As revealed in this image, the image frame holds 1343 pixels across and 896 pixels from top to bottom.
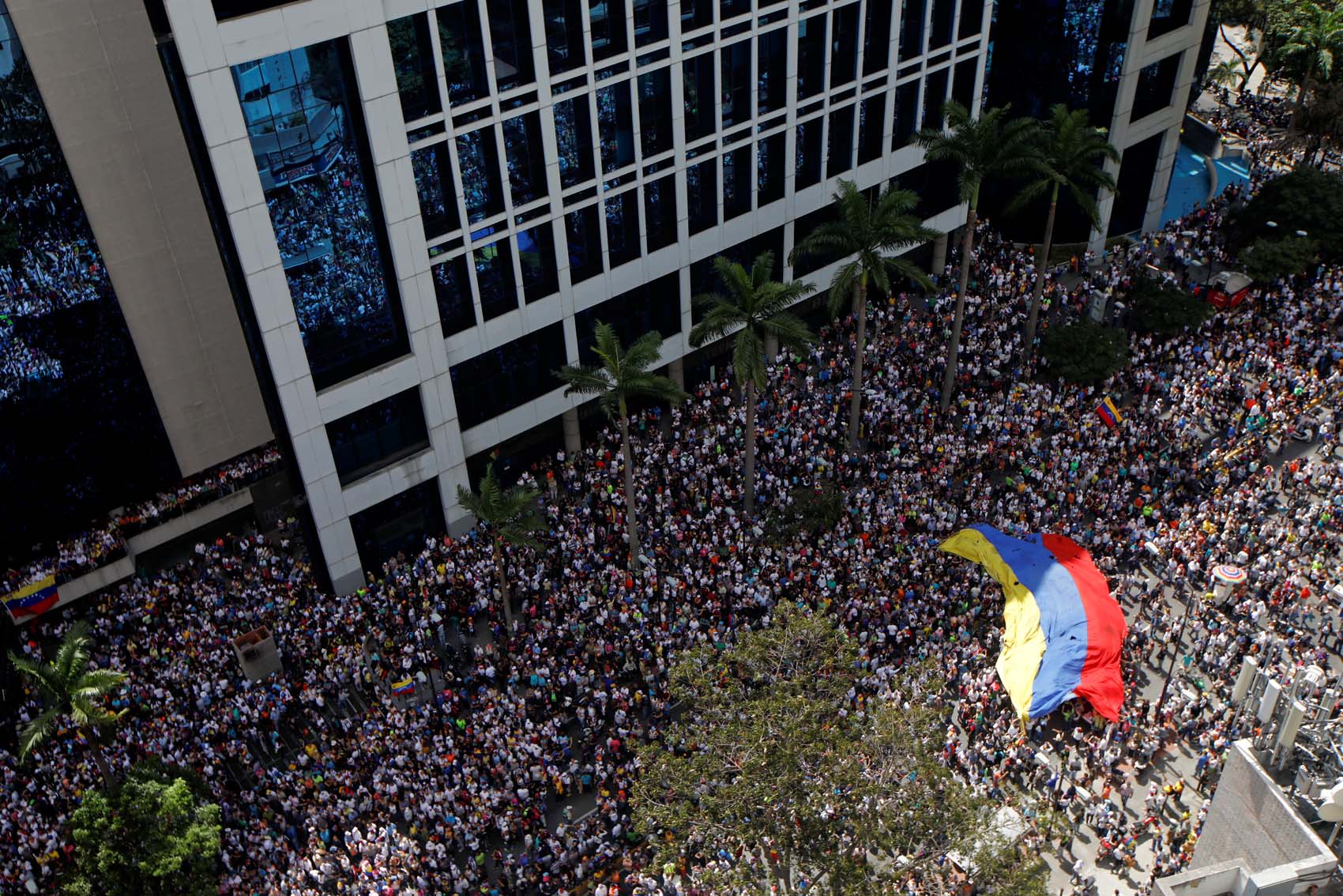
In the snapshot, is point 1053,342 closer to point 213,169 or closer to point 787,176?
point 787,176

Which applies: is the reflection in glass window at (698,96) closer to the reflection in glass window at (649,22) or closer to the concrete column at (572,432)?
the reflection in glass window at (649,22)

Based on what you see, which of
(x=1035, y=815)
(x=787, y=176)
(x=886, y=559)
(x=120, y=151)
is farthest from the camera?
(x=787, y=176)

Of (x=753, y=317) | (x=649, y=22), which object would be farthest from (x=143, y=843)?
(x=649, y=22)

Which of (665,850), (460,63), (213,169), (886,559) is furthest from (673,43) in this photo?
(665,850)

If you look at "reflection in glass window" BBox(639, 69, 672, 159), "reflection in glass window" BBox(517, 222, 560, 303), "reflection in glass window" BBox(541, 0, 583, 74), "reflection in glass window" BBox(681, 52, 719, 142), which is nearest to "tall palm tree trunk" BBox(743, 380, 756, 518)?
"reflection in glass window" BBox(517, 222, 560, 303)

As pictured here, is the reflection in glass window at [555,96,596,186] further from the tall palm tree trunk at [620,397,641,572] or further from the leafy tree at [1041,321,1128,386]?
the leafy tree at [1041,321,1128,386]

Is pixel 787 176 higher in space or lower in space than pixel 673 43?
lower

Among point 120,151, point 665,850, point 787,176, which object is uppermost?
point 120,151
